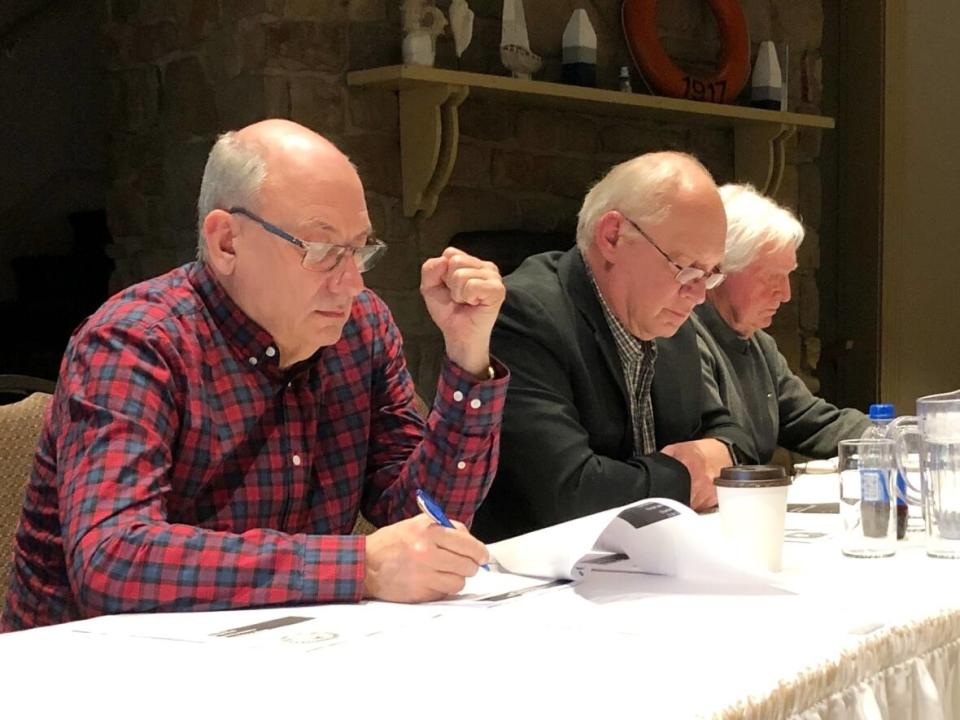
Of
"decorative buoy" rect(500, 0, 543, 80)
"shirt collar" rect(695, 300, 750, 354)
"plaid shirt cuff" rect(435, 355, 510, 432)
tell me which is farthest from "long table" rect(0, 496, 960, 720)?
"decorative buoy" rect(500, 0, 543, 80)

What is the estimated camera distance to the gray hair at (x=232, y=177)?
159cm

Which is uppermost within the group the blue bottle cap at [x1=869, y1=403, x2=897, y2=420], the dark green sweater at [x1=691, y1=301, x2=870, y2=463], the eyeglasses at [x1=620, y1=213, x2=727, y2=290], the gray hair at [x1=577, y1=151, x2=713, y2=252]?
the gray hair at [x1=577, y1=151, x2=713, y2=252]

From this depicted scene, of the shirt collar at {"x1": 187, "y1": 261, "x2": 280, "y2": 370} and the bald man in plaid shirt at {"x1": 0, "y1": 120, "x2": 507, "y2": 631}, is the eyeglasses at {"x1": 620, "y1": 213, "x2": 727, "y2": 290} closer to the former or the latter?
the bald man in plaid shirt at {"x1": 0, "y1": 120, "x2": 507, "y2": 631}

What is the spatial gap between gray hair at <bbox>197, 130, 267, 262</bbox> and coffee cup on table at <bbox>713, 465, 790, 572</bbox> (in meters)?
0.64

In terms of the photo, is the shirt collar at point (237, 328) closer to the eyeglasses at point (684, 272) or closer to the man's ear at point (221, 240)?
the man's ear at point (221, 240)

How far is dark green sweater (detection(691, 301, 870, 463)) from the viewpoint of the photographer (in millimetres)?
2684

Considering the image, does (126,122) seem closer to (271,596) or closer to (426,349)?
(426,349)

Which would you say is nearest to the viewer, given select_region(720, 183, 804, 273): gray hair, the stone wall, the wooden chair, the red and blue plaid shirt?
the red and blue plaid shirt

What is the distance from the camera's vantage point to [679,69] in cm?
448

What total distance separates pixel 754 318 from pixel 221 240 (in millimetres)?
1481

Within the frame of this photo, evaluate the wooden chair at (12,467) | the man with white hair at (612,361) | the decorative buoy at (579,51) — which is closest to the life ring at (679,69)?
the decorative buoy at (579,51)

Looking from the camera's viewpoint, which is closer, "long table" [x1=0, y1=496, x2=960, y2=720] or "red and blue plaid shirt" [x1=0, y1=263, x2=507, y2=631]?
"long table" [x1=0, y1=496, x2=960, y2=720]

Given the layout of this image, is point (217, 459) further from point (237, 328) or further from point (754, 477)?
point (754, 477)

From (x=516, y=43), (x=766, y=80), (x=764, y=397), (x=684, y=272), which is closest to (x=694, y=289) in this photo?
(x=684, y=272)
